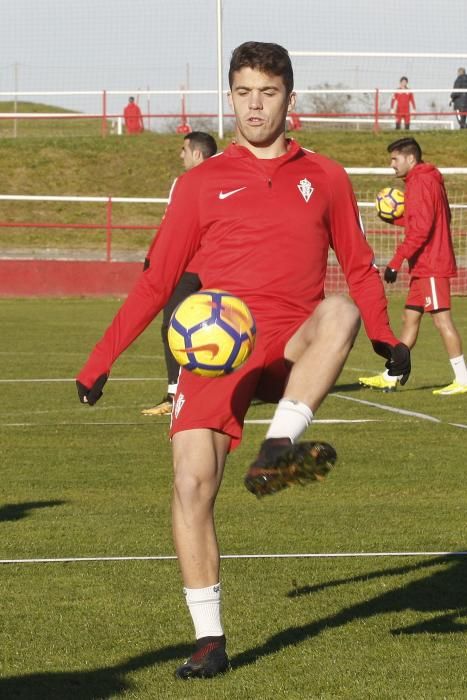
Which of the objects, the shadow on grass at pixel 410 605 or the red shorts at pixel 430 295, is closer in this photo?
the shadow on grass at pixel 410 605

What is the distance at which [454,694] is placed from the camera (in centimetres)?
468

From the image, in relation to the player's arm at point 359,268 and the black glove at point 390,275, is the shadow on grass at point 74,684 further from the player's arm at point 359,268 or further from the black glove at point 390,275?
the black glove at point 390,275

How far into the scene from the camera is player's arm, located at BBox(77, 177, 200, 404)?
201 inches

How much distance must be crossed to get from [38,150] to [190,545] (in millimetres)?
40748

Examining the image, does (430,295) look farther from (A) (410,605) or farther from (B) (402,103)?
(B) (402,103)

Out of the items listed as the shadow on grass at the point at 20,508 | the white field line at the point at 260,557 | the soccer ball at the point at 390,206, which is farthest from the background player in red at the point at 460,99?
the white field line at the point at 260,557

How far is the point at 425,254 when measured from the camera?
565 inches

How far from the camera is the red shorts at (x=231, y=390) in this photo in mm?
4996

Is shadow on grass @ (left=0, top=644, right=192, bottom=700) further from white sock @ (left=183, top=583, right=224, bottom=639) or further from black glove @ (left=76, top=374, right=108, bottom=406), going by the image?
black glove @ (left=76, top=374, right=108, bottom=406)

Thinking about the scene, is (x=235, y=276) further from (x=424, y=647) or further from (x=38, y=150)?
(x=38, y=150)

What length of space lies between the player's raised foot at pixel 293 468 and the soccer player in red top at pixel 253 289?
0.22 metres

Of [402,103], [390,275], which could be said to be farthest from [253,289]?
[402,103]

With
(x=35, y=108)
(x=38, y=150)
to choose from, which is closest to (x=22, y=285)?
(x=38, y=150)

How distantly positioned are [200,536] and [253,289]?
899mm
